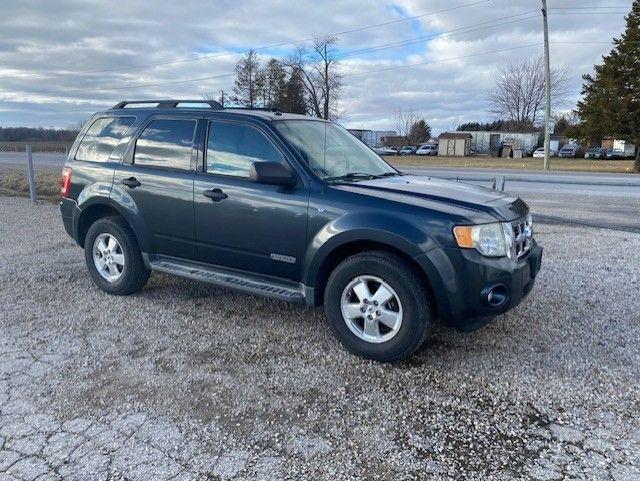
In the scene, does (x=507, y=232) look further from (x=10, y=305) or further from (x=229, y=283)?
(x=10, y=305)

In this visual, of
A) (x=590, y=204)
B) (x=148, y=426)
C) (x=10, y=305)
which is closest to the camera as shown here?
(x=148, y=426)

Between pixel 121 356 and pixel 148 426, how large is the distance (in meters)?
1.05

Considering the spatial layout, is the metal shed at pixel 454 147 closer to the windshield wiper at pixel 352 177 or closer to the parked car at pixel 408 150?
the parked car at pixel 408 150

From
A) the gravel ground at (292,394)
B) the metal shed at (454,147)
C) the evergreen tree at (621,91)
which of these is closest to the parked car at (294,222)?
the gravel ground at (292,394)

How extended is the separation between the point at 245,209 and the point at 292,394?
159 centimetres

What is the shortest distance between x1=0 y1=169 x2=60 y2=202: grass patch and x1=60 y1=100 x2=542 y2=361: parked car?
8.13 meters

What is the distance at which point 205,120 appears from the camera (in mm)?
4707

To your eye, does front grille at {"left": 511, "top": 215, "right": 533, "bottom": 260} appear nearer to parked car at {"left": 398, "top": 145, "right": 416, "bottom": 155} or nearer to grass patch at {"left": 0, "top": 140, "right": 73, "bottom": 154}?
grass patch at {"left": 0, "top": 140, "right": 73, "bottom": 154}

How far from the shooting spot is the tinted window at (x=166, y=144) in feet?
15.7

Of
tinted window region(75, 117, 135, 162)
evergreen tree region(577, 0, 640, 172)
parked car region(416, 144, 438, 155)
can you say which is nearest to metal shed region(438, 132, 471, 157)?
parked car region(416, 144, 438, 155)

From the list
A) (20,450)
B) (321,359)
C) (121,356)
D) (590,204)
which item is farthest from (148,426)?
(590,204)

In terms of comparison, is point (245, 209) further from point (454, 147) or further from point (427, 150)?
point (454, 147)

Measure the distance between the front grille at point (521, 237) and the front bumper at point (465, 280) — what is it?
21cm

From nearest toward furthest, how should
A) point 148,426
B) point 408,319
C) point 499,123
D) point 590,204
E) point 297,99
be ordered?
point 148,426
point 408,319
point 590,204
point 297,99
point 499,123
